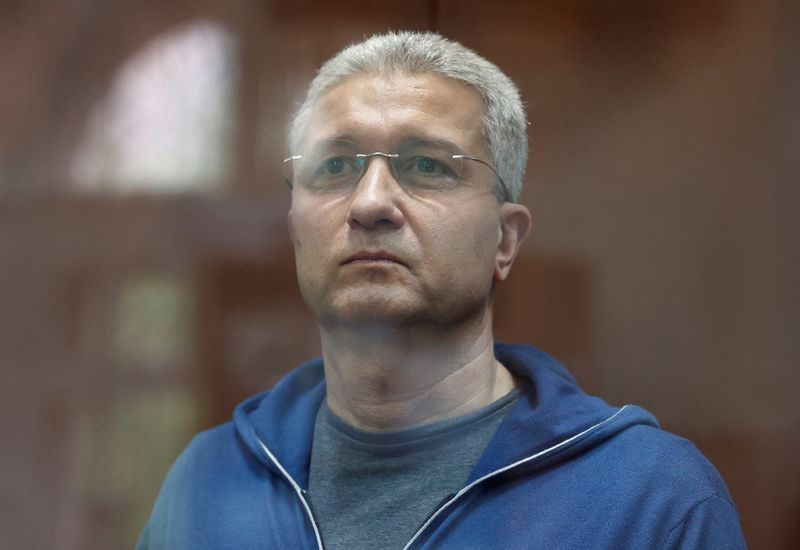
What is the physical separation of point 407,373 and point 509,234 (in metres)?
0.21

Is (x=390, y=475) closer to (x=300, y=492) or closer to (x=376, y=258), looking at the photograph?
(x=300, y=492)

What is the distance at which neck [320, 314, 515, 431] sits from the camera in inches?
35.9

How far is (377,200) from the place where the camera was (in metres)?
0.88

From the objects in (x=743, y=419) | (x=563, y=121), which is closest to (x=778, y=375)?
(x=743, y=419)

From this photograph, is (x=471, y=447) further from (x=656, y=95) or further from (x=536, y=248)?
(x=656, y=95)

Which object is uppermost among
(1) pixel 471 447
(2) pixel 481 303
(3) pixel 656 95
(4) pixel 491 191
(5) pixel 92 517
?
(3) pixel 656 95

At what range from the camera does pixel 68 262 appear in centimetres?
97

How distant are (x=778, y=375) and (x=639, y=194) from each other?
10.3 inches

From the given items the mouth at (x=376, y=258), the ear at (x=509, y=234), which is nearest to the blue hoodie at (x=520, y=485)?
the ear at (x=509, y=234)

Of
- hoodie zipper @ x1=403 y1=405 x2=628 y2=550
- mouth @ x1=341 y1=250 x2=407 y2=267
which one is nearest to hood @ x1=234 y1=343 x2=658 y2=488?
hoodie zipper @ x1=403 y1=405 x2=628 y2=550

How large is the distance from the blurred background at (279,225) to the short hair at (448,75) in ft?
0.07

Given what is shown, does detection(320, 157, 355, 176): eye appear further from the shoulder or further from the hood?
the shoulder

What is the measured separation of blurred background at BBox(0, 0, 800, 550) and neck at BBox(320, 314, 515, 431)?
0.08 metres

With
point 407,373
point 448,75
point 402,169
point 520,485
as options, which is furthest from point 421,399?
point 448,75
